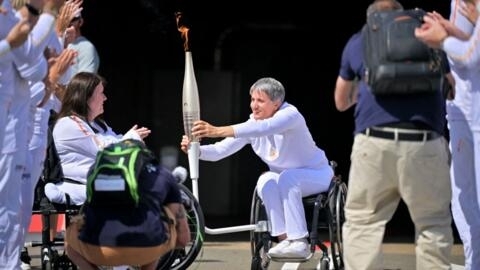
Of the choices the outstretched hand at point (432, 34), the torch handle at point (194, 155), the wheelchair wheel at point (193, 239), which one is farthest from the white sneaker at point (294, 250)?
the outstretched hand at point (432, 34)

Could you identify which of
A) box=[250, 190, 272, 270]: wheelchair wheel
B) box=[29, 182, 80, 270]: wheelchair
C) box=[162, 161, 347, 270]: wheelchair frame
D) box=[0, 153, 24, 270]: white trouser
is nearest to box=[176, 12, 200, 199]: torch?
box=[162, 161, 347, 270]: wheelchair frame

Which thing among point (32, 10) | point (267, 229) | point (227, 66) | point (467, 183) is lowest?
point (267, 229)

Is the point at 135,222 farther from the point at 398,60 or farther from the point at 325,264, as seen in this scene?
the point at 325,264

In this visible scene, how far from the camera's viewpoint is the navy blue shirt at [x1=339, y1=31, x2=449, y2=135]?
5.64 meters

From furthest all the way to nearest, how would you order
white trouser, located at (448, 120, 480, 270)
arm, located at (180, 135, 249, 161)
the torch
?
1. arm, located at (180, 135, 249, 161)
2. the torch
3. white trouser, located at (448, 120, 480, 270)

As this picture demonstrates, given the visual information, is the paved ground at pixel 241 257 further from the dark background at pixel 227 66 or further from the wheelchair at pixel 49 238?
the dark background at pixel 227 66

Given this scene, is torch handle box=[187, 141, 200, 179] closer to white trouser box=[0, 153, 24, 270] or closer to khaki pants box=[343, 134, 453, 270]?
white trouser box=[0, 153, 24, 270]

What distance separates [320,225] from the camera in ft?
24.2

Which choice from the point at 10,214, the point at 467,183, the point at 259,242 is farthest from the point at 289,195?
the point at 10,214

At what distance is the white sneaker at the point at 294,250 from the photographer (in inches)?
278

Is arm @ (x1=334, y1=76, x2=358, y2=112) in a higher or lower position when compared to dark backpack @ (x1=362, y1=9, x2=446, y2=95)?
lower

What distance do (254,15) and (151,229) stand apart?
8.02 m

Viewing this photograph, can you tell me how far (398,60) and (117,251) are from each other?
70.8 inches

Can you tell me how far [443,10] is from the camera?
11.9 m
